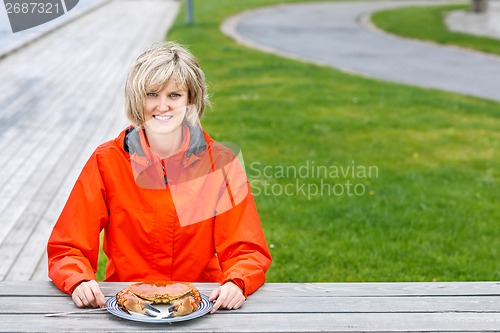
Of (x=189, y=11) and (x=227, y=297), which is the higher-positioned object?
(x=227, y=297)

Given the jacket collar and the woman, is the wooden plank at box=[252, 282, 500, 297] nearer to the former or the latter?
the woman

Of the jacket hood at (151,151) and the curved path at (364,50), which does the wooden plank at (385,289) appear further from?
the curved path at (364,50)

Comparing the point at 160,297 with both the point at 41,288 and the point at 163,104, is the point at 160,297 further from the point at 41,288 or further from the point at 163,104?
the point at 163,104

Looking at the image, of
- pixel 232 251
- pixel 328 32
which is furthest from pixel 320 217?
pixel 328 32

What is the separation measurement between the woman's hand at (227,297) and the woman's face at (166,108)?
67 cm

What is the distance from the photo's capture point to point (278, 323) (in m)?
2.71

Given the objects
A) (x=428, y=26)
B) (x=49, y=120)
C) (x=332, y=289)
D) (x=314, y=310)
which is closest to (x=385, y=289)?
(x=332, y=289)

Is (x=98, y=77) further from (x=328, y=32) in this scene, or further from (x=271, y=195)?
(x=328, y=32)

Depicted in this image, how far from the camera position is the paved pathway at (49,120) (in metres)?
6.29

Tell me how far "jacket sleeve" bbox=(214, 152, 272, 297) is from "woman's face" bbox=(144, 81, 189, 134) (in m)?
0.31

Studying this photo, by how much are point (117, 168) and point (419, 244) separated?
3341 mm

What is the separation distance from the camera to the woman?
10.2 ft

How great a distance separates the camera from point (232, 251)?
3221 mm

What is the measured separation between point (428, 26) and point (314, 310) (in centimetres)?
2036
